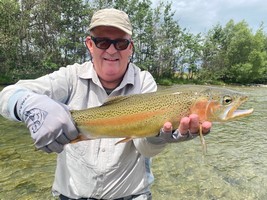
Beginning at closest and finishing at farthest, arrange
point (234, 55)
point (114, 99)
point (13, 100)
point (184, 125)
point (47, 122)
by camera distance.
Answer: point (47, 122), point (184, 125), point (13, 100), point (114, 99), point (234, 55)

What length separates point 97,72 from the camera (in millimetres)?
3162

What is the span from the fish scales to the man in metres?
0.17

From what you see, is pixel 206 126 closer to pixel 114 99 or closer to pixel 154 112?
pixel 154 112

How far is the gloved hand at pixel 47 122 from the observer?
248cm

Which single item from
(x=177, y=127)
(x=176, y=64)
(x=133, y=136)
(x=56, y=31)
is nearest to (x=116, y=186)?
(x=133, y=136)

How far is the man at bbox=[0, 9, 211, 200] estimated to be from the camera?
299 cm

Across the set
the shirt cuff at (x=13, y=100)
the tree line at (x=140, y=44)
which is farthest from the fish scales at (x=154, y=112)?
the tree line at (x=140, y=44)

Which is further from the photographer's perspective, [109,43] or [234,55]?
[234,55]

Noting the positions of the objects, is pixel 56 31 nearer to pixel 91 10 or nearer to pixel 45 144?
pixel 91 10

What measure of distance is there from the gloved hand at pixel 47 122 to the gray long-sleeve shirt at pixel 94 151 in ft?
1.12

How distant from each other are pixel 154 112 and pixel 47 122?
92 cm

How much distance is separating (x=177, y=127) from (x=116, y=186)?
0.89 meters

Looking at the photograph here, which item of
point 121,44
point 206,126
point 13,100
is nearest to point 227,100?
point 206,126

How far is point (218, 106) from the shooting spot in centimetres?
281
